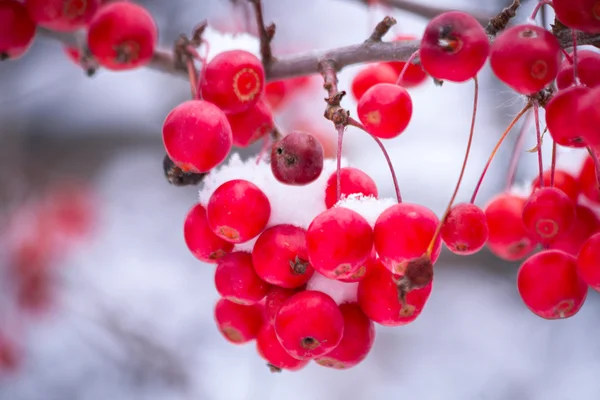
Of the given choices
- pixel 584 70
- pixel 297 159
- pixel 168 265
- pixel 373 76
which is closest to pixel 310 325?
pixel 297 159

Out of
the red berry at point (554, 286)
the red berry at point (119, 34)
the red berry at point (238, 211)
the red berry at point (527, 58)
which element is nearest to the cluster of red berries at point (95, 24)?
the red berry at point (119, 34)

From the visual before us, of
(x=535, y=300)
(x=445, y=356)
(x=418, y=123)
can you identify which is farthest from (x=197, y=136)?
(x=445, y=356)

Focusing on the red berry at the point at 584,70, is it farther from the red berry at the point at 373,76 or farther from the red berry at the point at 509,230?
the red berry at the point at 373,76

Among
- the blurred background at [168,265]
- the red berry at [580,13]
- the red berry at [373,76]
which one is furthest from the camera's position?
the blurred background at [168,265]

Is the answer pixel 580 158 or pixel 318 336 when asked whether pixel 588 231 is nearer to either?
pixel 580 158

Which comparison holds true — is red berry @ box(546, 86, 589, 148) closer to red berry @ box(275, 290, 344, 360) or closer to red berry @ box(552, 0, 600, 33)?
red berry @ box(552, 0, 600, 33)

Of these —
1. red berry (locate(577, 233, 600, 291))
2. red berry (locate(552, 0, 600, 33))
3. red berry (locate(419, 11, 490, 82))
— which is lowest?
red berry (locate(577, 233, 600, 291))

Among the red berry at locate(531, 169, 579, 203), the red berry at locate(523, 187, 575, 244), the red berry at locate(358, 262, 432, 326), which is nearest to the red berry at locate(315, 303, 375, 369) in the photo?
the red berry at locate(358, 262, 432, 326)

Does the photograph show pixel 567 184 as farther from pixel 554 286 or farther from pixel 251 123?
pixel 251 123
